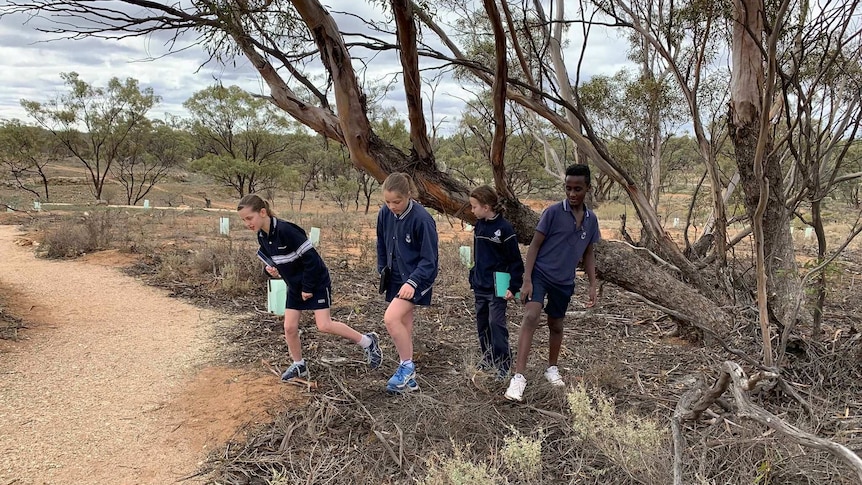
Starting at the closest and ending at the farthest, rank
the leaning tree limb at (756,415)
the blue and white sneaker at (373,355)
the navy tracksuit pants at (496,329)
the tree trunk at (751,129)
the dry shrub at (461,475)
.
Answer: the leaning tree limb at (756,415) → the dry shrub at (461,475) → the navy tracksuit pants at (496,329) → the blue and white sneaker at (373,355) → the tree trunk at (751,129)

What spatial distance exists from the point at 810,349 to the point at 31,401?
5.31m

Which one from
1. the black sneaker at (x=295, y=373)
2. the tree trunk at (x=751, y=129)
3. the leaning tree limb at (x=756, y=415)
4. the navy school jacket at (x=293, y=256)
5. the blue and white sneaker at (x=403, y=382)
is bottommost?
the black sneaker at (x=295, y=373)

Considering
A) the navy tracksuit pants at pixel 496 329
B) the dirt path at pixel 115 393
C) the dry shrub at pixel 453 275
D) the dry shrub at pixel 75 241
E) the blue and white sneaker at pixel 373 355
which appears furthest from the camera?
the dry shrub at pixel 75 241

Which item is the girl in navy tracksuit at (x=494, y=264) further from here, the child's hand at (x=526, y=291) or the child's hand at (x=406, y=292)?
the child's hand at (x=406, y=292)

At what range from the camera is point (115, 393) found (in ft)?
12.4

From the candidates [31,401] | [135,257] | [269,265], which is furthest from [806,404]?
[135,257]

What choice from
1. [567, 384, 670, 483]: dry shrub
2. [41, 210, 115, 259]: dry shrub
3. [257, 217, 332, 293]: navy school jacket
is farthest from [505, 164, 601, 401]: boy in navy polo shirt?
[41, 210, 115, 259]: dry shrub

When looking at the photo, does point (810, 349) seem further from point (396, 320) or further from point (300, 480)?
point (300, 480)

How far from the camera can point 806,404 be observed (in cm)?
286

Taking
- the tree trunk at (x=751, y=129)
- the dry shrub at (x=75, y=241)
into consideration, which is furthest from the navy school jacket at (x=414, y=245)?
the dry shrub at (x=75, y=241)

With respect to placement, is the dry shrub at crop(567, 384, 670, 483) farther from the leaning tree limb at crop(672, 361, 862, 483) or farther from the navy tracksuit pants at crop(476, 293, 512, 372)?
the navy tracksuit pants at crop(476, 293, 512, 372)

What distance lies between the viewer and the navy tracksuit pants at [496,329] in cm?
364

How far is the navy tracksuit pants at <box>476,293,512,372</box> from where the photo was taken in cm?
364

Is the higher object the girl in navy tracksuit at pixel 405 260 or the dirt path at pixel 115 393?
the girl in navy tracksuit at pixel 405 260
